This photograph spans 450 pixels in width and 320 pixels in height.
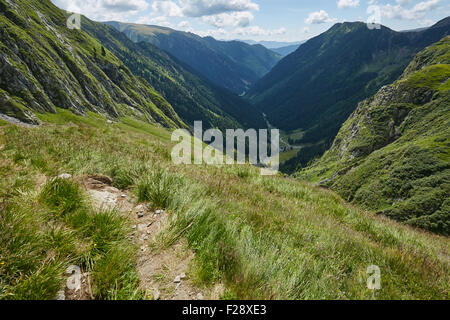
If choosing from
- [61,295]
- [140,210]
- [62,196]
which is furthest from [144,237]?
[62,196]

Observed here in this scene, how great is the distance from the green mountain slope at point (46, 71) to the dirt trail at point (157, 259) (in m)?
75.7

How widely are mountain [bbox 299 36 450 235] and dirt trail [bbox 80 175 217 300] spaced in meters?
117

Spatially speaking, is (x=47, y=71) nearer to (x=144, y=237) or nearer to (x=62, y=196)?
(x=62, y=196)

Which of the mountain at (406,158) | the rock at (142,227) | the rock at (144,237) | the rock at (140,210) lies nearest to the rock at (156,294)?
the rock at (144,237)

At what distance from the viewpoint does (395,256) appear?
417cm

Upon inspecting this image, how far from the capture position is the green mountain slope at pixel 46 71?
7150 centimetres

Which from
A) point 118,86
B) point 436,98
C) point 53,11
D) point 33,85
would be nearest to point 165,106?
point 118,86

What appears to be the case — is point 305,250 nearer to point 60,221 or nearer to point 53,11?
point 60,221

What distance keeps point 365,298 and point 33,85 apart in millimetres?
99921

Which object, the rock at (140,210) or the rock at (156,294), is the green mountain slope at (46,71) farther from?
the rock at (156,294)

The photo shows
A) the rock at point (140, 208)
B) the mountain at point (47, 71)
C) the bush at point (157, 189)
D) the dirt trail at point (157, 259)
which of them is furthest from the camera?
the mountain at point (47, 71)

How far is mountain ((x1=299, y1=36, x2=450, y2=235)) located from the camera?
348ft

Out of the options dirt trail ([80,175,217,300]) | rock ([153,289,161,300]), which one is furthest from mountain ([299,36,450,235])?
rock ([153,289,161,300])

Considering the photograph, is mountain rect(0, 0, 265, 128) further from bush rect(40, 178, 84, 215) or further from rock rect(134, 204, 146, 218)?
rock rect(134, 204, 146, 218)
